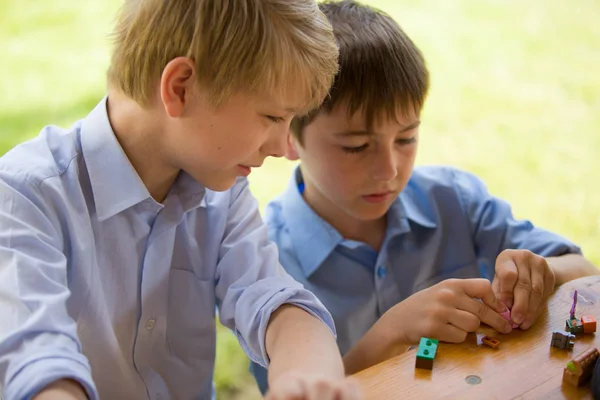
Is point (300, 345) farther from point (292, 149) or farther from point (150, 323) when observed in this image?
point (292, 149)

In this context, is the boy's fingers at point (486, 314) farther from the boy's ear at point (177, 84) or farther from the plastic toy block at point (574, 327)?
the boy's ear at point (177, 84)

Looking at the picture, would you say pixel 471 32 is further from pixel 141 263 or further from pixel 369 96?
pixel 141 263

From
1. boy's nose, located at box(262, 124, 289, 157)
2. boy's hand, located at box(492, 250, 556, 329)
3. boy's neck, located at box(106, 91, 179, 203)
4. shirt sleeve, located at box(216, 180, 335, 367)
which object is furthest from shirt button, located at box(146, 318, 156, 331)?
boy's hand, located at box(492, 250, 556, 329)

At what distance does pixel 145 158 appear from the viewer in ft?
4.12

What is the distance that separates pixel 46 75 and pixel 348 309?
243cm

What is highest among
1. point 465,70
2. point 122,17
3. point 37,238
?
point 122,17

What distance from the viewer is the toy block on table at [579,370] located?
3.24 ft

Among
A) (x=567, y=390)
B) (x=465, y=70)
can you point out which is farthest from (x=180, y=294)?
(x=465, y=70)

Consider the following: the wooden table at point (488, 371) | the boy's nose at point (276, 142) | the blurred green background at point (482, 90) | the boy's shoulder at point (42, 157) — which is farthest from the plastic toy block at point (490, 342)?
the blurred green background at point (482, 90)

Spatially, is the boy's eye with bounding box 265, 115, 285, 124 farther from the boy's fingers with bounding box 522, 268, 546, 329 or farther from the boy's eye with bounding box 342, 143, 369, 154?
the boy's fingers with bounding box 522, 268, 546, 329

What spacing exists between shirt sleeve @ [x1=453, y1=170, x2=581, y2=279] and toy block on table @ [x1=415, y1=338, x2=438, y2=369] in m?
0.60

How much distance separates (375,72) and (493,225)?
1.45 feet

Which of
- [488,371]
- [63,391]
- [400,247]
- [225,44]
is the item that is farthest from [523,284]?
[63,391]

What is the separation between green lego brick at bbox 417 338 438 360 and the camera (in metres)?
1.04
